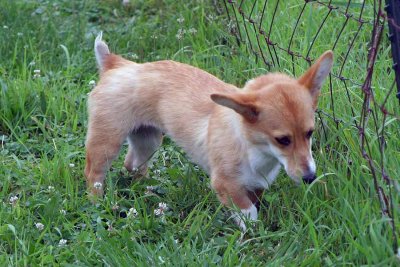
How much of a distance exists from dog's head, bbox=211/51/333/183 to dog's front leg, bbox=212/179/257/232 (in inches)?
11.1

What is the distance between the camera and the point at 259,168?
4.48 meters

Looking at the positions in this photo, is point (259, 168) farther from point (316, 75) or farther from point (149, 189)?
point (149, 189)

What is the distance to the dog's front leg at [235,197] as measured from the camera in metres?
4.48

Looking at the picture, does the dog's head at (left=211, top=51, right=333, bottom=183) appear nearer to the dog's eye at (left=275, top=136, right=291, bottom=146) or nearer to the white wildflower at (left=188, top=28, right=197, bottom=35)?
the dog's eye at (left=275, top=136, right=291, bottom=146)

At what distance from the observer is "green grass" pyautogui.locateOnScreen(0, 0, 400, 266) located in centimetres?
403

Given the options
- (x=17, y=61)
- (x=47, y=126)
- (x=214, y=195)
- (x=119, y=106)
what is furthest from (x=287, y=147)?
(x=17, y=61)

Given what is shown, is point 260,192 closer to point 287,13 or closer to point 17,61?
point 287,13

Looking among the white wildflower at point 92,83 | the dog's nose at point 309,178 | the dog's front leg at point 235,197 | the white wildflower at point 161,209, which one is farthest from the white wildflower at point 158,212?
the white wildflower at point 92,83

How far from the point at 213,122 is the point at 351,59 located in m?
1.38

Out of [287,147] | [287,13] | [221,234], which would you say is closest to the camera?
[287,147]

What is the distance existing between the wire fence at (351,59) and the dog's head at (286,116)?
256mm

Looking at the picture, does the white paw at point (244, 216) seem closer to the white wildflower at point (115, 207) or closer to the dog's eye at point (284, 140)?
the dog's eye at point (284, 140)

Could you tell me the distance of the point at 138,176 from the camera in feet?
17.0

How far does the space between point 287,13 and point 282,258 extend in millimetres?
2846
